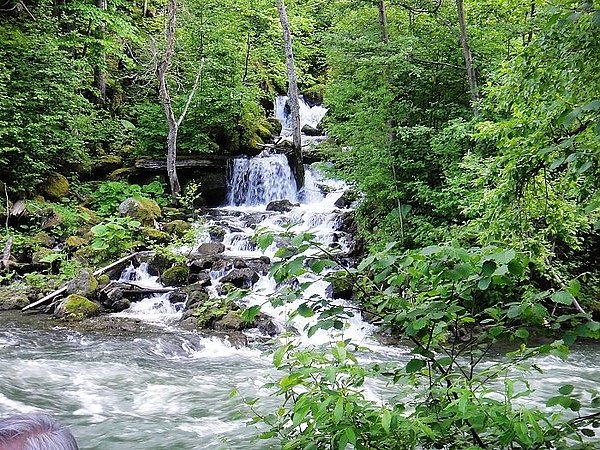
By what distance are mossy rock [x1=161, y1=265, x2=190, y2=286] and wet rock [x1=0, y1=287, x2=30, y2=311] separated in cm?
281

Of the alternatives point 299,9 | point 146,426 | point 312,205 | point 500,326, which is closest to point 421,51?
point 312,205

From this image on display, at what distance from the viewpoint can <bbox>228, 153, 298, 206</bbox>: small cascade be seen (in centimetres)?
1863

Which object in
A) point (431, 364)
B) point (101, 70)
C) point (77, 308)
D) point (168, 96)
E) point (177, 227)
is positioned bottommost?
point (77, 308)

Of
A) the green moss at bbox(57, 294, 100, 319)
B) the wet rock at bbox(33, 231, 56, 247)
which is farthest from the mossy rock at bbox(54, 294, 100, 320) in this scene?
the wet rock at bbox(33, 231, 56, 247)

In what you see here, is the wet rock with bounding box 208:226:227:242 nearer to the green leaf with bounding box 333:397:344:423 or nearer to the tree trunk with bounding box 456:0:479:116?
the tree trunk with bounding box 456:0:479:116

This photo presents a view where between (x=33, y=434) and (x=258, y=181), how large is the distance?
17.9 m

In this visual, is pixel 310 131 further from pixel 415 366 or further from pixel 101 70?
pixel 415 366

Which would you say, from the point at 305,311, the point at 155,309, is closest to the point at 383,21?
the point at 155,309

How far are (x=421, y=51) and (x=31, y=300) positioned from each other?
992 centimetres

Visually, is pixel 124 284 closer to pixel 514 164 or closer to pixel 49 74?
pixel 49 74

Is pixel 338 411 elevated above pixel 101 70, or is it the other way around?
pixel 101 70

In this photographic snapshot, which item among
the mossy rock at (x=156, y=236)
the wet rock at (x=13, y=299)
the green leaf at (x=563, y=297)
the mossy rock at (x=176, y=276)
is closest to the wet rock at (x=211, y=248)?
the mossy rock at (x=156, y=236)

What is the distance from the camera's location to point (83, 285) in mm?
10812

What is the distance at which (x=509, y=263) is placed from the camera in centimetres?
200
